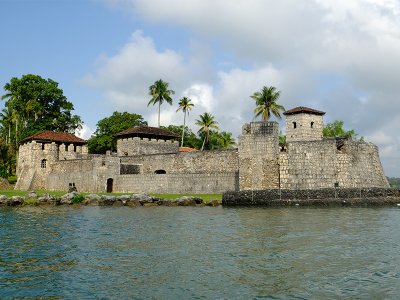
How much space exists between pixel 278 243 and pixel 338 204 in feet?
47.4

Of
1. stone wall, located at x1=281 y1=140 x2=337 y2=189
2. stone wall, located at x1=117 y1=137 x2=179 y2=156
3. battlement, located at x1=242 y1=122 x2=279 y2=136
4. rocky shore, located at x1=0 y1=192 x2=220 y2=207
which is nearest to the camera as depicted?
rocky shore, located at x1=0 y1=192 x2=220 y2=207

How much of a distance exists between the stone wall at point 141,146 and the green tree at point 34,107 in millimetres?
13219

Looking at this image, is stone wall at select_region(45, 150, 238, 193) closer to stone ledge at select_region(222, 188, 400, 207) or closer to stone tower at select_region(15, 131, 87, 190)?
stone tower at select_region(15, 131, 87, 190)

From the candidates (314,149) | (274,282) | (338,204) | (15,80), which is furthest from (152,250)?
(15,80)

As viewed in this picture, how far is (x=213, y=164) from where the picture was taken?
1533 inches

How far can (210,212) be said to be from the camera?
965 inches

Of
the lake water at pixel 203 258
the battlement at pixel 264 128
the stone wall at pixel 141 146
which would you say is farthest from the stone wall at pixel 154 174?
the lake water at pixel 203 258

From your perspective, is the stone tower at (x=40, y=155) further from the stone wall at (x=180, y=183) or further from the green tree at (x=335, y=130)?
the green tree at (x=335, y=130)

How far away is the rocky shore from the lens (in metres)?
29.5

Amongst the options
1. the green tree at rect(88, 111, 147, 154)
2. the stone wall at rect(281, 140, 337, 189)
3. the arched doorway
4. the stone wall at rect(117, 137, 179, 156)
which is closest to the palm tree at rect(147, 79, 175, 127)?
the green tree at rect(88, 111, 147, 154)

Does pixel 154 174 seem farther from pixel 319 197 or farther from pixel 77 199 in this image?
pixel 319 197

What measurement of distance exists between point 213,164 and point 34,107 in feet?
93.2

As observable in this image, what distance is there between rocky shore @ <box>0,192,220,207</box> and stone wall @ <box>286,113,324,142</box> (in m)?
16.1

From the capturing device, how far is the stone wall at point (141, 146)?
49.2 meters
